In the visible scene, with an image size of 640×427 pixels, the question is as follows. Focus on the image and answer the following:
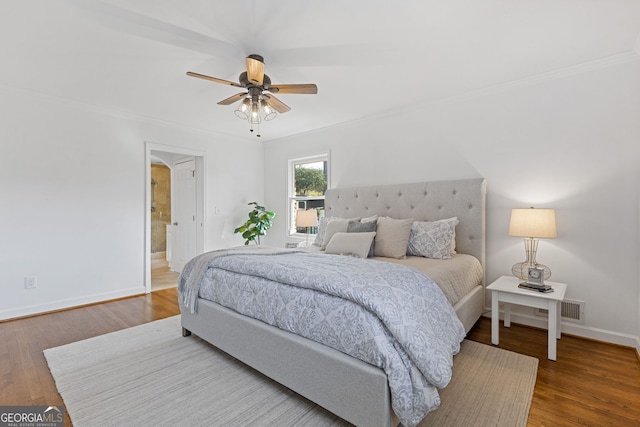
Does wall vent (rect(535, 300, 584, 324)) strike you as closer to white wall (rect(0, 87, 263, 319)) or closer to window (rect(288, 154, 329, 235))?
window (rect(288, 154, 329, 235))

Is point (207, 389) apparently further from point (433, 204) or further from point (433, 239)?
point (433, 204)

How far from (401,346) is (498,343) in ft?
5.53

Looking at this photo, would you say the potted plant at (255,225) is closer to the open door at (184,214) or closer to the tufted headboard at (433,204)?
the open door at (184,214)

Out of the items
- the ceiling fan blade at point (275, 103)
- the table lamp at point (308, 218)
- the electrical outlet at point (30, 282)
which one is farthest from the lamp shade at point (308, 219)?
the electrical outlet at point (30, 282)

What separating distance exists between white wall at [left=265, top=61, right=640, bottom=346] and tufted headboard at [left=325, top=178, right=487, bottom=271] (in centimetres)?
18

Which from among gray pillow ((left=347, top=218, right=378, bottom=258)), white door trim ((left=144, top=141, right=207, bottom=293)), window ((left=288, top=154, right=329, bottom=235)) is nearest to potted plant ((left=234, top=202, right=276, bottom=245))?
window ((left=288, top=154, right=329, bottom=235))

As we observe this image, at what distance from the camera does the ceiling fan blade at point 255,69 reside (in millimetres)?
2179

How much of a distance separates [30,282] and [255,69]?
135 inches

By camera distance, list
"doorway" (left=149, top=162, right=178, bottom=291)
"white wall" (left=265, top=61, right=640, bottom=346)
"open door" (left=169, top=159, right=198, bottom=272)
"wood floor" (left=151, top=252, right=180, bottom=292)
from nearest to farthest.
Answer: "white wall" (left=265, top=61, right=640, bottom=346) → "wood floor" (left=151, top=252, right=180, bottom=292) → "open door" (left=169, top=159, right=198, bottom=272) → "doorway" (left=149, top=162, right=178, bottom=291)

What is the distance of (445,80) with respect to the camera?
2.89m

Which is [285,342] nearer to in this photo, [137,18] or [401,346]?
[401,346]

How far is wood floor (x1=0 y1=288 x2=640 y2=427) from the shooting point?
5.46 ft

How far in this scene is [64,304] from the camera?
3.42 metres

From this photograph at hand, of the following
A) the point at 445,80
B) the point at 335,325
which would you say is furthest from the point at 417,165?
the point at 335,325
